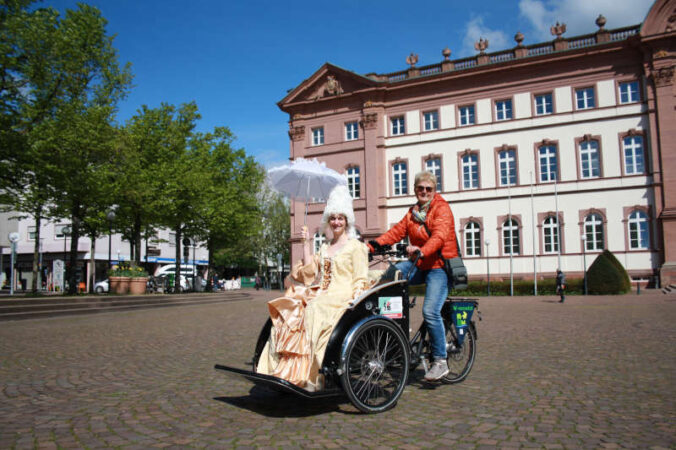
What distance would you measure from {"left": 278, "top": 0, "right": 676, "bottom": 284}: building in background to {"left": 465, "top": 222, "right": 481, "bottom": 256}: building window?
3.8 inches

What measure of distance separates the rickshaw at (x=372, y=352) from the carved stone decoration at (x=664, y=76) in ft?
108

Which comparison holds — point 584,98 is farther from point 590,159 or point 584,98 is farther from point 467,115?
point 467,115

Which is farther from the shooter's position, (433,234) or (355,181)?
(355,181)

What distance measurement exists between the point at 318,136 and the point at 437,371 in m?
37.4

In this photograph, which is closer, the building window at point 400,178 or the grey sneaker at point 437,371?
the grey sneaker at point 437,371

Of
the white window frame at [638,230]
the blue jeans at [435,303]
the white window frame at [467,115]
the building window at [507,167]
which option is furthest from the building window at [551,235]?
the blue jeans at [435,303]

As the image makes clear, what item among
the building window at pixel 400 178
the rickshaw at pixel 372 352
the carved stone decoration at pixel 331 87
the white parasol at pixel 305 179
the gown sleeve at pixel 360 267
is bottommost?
the rickshaw at pixel 372 352

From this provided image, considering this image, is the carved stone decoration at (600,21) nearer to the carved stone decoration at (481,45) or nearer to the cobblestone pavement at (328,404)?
the carved stone decoration at (481,45)

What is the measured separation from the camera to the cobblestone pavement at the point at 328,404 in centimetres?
374

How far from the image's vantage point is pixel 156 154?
107 ft

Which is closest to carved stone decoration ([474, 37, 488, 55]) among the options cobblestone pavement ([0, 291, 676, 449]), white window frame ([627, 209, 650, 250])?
white window frame ([627, 209, 650, 250])

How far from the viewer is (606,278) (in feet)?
90.2

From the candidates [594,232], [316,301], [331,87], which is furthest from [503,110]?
[316,301]

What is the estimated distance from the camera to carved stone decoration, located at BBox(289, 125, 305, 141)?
41.7 m
